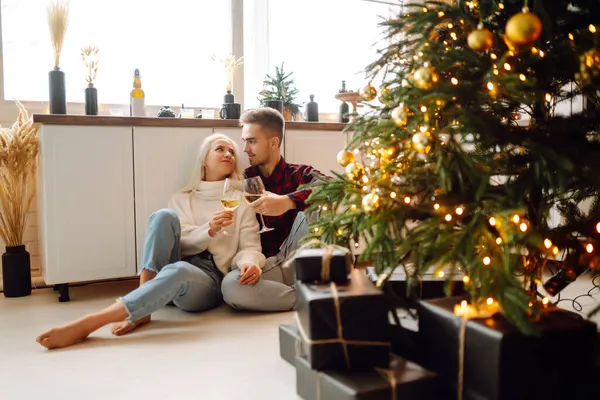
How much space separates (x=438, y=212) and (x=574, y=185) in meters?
0.36

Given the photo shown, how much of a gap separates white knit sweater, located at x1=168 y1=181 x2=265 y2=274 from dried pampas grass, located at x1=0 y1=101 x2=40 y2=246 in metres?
0.77

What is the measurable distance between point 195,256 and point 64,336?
2.23ft

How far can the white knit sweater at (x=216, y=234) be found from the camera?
7.66 ft

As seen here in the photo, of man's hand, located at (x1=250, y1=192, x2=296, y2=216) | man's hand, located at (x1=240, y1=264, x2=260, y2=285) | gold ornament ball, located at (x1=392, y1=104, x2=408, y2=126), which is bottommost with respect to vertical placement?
man's hand, located at (x1=240, y1=264, x2=260, y2=285)

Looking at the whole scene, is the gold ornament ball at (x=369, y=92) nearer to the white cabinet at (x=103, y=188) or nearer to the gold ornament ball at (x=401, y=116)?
the gold ornament ball at (x=401, y=116)

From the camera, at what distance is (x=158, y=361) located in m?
1.75

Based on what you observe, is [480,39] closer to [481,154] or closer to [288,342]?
[481,154]

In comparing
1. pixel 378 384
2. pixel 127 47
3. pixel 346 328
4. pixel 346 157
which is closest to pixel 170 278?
pixel 346 157

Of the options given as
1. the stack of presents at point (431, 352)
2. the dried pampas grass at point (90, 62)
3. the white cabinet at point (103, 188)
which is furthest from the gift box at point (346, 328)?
the dried pampas grass at point (90, 62)

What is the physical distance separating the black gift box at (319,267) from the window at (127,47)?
2.20 meters

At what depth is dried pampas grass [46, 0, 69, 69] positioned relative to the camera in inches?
105

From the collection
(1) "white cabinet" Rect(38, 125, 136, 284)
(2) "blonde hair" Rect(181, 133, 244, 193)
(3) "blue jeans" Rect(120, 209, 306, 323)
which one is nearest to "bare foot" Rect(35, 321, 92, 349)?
(3) "blue jeans" Rect(120, 209, 306, 323)

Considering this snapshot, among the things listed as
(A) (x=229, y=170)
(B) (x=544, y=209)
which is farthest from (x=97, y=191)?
(B) (x=544, y=209)

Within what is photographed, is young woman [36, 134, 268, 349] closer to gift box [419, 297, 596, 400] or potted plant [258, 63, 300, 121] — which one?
potted plant [258, 63, 300, 121]
